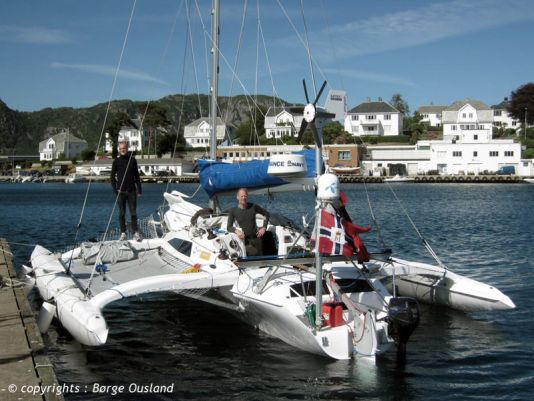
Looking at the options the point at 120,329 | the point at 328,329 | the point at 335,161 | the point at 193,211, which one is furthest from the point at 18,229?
the point at 335,161

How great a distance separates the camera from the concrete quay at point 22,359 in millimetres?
7806

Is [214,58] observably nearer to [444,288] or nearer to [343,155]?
[444,288]

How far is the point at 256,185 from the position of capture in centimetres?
1458

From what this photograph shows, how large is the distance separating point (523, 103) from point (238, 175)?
437 ft

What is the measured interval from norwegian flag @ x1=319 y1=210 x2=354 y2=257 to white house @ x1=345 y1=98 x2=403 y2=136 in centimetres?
12543

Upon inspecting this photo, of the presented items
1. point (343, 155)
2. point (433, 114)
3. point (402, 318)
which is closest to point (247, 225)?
point (402, 318)

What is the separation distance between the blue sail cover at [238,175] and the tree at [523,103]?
131m

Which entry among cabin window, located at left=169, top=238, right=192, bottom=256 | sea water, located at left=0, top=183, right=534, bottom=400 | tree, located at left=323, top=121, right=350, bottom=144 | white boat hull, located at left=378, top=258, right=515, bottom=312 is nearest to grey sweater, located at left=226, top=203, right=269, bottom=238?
cabin window, located at left=169, top=238, right=192, bottom=256

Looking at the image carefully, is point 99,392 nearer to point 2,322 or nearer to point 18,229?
point 2,322

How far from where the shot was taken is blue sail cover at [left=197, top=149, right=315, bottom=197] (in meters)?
14.1

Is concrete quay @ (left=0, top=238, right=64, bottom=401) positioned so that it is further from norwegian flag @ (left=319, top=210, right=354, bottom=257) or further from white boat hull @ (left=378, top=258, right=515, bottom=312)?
white boat hull @ (left=378, top=258, right=515, bottom=312)

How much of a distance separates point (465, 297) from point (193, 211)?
7706 mm

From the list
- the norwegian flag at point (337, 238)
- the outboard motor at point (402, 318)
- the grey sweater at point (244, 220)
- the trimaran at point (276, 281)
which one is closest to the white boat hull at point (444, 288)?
the trimaran at point (276, 281)

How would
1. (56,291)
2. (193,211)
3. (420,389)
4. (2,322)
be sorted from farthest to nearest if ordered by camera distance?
(193,211) → (56,291) → (2,322) → (420,389)
